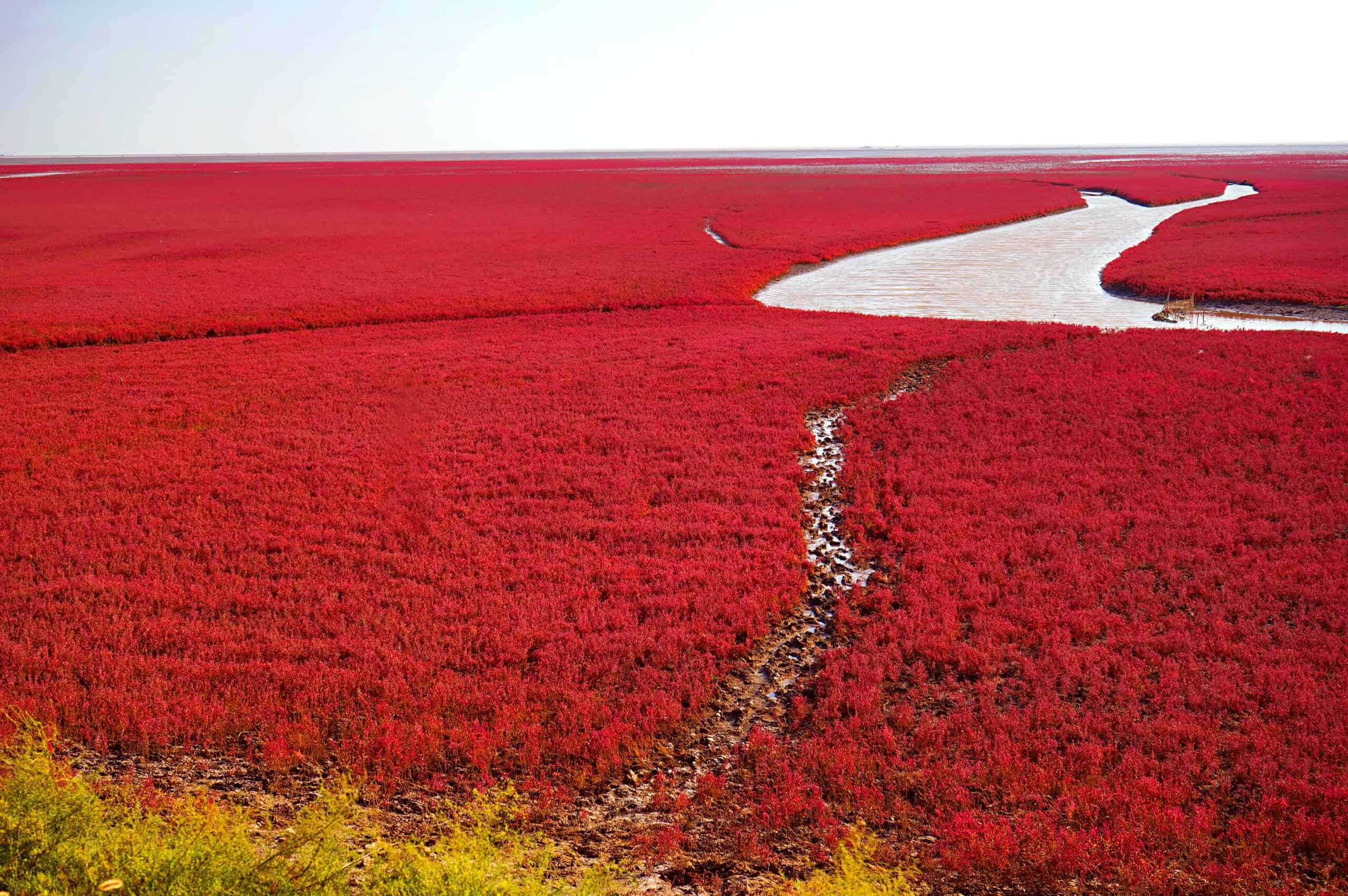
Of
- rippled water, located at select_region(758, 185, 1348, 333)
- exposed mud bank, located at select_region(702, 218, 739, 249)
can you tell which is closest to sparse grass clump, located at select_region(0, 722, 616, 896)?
rippled water, located at select_region(758, 185, 1348, 333)

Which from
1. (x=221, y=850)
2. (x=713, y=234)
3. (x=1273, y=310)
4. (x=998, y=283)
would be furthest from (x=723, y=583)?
(x=713, y=234)

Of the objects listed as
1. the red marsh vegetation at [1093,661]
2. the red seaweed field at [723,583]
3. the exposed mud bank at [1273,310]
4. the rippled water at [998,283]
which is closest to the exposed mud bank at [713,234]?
the rippled water at [998,283]

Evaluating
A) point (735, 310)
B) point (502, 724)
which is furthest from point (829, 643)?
point (735, 310)

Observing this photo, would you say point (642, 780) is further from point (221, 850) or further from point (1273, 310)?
point (1273, 310)

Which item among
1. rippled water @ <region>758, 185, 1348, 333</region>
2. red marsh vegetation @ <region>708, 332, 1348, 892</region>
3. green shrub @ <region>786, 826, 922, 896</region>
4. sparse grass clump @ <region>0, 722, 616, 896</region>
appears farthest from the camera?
rippled water @ <region>758, 185, 1348, 333</region>

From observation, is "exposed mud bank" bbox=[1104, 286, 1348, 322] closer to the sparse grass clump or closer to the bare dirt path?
the bare dirt path
